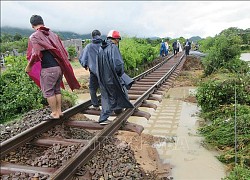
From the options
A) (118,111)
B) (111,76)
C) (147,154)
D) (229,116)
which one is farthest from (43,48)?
(229,116)

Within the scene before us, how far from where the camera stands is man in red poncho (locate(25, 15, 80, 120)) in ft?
12.9

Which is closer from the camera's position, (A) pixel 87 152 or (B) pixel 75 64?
(A) pixel 87 152

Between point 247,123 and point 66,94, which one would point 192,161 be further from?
point 66,94

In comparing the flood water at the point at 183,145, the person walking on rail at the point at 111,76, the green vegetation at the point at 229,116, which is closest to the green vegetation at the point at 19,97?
the flood water at the point at 183,145

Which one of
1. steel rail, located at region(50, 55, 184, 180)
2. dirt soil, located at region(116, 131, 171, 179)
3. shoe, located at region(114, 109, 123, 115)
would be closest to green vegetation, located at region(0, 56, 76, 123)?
dirt soil, located at region(116, 131, 171, 179)

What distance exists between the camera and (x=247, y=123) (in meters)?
6.29

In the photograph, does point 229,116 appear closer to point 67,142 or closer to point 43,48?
point 67,142

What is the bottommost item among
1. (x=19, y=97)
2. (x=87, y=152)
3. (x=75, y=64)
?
(x=87, y=152)

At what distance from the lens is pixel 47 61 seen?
418 cm

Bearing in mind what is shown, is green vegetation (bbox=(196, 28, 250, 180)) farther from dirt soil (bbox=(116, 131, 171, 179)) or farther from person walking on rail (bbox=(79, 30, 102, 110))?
person walking on rail (bbox=(79, 30, 102, 110))

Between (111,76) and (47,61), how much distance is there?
1.09 meters

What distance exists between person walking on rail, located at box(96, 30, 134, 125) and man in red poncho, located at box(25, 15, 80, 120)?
0.58m

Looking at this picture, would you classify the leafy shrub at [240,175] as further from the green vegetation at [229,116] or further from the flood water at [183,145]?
the flood water at [183,145]

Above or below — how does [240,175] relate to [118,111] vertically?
below
